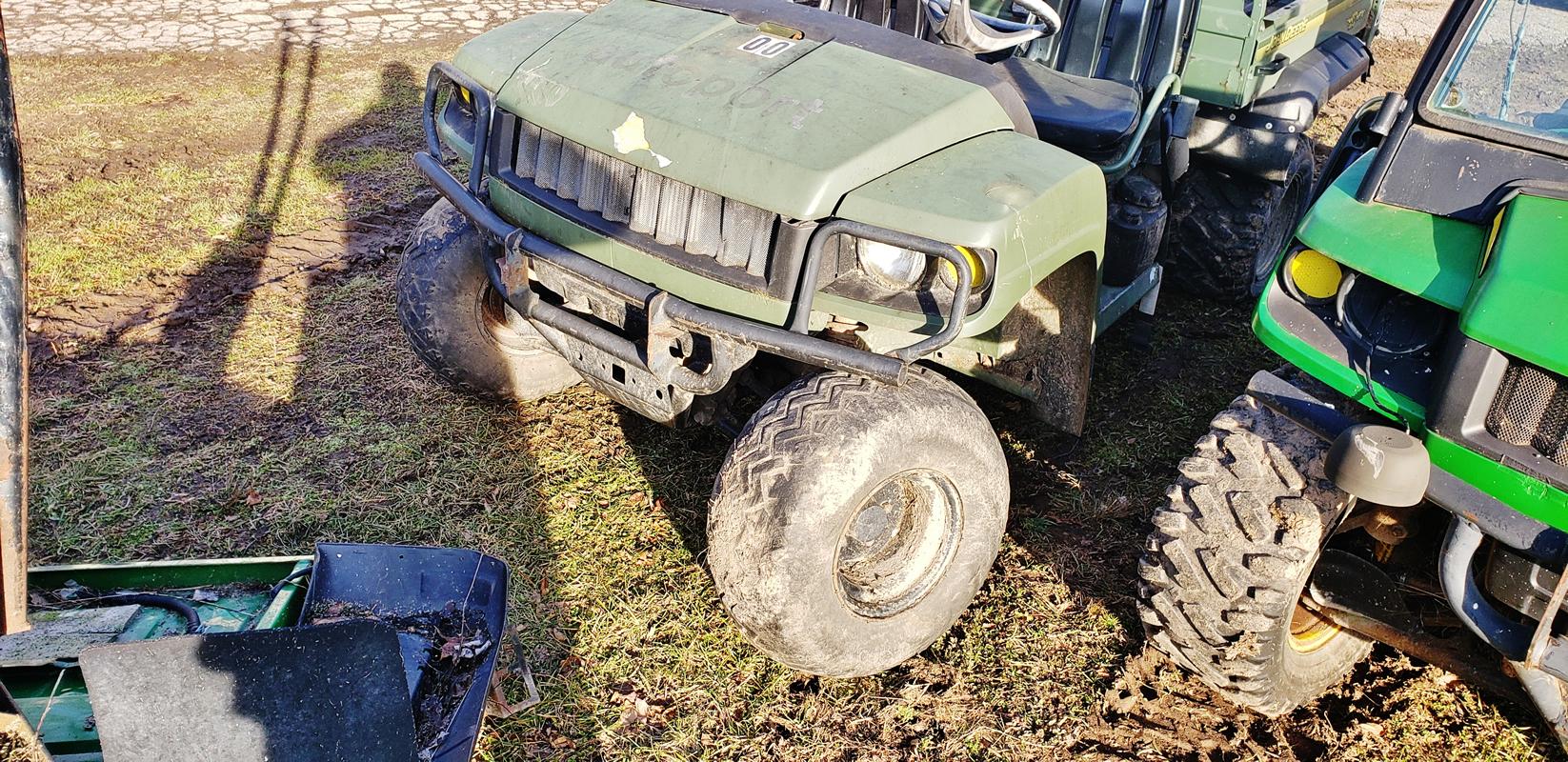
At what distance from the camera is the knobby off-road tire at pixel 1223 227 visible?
5094 millimetres

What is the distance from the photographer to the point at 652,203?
3.10 m

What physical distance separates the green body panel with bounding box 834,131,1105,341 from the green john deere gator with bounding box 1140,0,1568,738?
56cm

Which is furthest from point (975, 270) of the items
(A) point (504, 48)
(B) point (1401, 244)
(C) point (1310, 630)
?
(A) point (504, 48)

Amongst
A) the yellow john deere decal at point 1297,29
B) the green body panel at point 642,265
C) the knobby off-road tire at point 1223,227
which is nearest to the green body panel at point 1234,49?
the yellow john deere decal at point 1297,29

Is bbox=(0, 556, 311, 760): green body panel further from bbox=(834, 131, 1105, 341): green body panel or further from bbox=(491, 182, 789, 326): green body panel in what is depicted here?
bbox=(834, 131, 1105, 341): green body panel

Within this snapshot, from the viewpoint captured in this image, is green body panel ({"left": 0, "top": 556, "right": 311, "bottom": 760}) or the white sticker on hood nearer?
green body panel ({"left": 0, "top": 556, "right": 311, "bottom": 760})

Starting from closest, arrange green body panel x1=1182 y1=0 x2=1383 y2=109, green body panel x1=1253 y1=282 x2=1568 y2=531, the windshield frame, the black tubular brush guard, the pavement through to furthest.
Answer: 1. green body panel x1=1253 y1=282 x2=1568 y2=531
2. the windshield frame
3. the black tubular brush guard
4. green body panel x1=1182 y1=0 x2=1383 y2=109
5. the pavement

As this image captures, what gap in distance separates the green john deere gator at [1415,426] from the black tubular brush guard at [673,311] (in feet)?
2.76

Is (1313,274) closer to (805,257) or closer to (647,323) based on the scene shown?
(805,257)

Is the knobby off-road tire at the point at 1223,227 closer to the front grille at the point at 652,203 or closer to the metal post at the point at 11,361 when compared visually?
the front grille at the point at 652,203

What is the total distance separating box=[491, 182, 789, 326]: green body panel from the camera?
9.71 feet

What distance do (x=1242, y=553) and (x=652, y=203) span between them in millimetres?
1781

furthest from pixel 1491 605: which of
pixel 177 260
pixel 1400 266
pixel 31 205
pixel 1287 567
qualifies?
pixel 31 205

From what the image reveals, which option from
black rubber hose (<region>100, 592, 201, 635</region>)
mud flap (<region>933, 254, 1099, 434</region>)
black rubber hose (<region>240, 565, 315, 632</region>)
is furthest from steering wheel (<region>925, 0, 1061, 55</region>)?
black rubber hose (<region>100, 592, 201, 635</region>)
